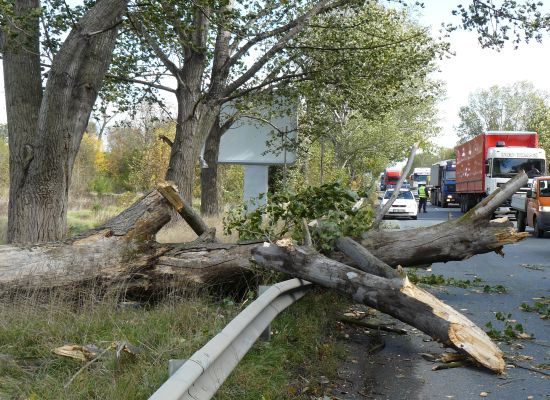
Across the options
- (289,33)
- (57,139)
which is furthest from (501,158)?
(57,139)

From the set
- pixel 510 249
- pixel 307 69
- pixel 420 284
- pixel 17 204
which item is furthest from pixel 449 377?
pixel 307 69

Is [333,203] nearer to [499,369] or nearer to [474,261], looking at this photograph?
[499,369]

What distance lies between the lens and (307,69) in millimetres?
22453

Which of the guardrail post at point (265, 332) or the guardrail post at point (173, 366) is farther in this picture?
the guardrail post at point (265, 332)

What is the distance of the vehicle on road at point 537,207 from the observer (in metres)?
24.0

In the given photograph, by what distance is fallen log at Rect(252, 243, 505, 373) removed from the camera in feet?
20.1

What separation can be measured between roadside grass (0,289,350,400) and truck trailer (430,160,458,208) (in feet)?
164

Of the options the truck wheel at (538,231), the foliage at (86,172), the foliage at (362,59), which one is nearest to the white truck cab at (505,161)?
the truck wheel at (538,231)

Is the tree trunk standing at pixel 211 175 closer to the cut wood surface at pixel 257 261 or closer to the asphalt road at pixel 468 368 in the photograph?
the asphalt road at pixel 468 368

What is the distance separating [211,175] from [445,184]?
3226 cm

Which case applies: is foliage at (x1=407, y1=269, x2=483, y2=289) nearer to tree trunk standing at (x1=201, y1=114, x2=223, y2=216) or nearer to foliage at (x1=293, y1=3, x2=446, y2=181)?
foliage at (x1=293, y1=3, x2=446, y2=181)

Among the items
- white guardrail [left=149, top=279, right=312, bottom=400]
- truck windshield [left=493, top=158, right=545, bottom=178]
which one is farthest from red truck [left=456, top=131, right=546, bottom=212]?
white guardrail [left=149, top=279, right=312, bottom=400]

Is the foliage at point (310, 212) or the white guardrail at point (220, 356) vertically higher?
the foliage at point (310, 212)

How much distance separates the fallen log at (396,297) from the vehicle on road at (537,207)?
18.3 metres
